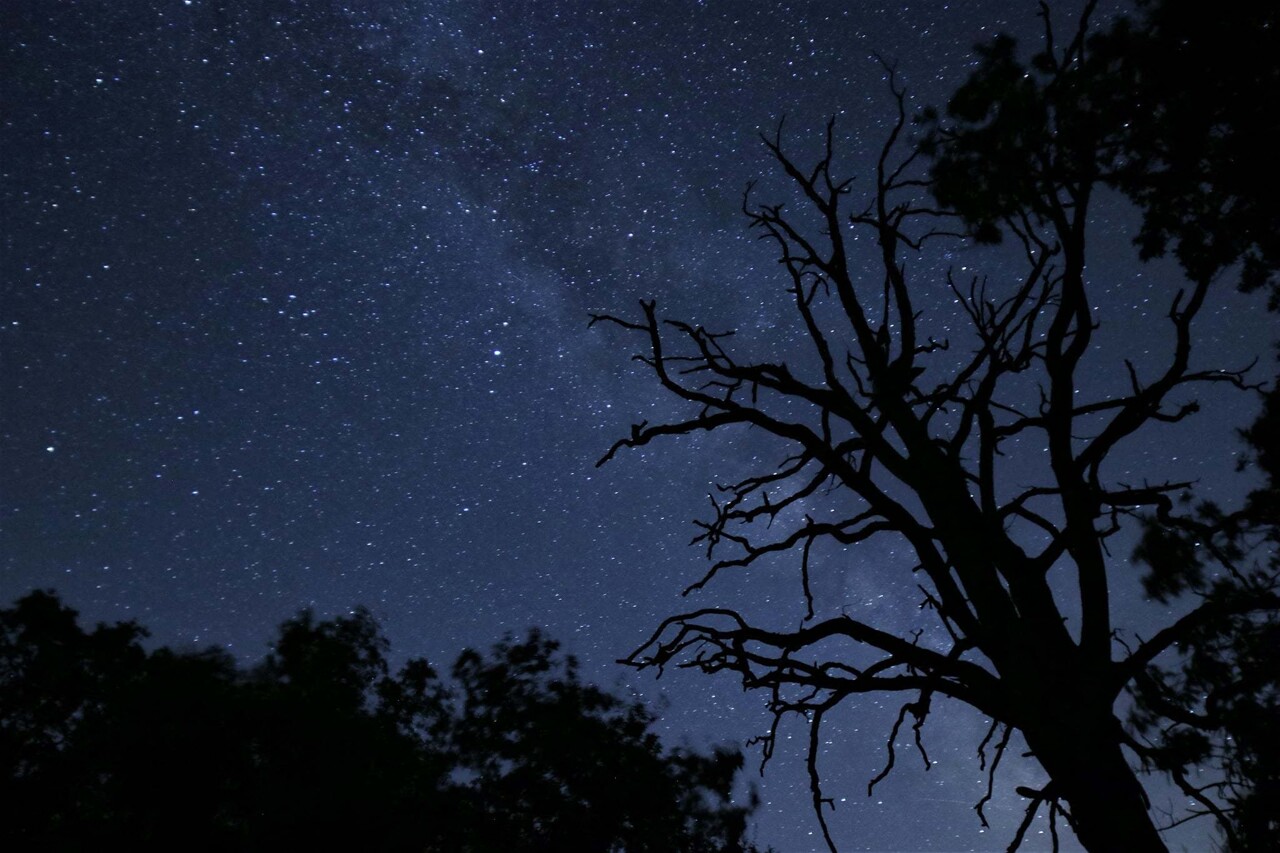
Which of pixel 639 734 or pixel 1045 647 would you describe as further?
pixel 639 734

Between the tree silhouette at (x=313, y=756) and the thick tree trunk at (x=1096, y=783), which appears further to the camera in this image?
the tree silhouette at (x=313, y=756)

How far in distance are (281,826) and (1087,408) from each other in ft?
39.9

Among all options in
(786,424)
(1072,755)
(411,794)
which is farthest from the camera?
(411,794)

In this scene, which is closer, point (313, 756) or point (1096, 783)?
point (1096, 783)

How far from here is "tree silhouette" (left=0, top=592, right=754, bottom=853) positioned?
40.4 feet

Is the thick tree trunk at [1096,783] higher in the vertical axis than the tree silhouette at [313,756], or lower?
lower

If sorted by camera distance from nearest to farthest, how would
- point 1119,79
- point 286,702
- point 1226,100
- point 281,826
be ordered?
point 1226,100, point 1119,79, point 281,826, point 286,702

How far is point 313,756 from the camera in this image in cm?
1288

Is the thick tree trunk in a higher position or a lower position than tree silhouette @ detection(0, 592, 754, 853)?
lower

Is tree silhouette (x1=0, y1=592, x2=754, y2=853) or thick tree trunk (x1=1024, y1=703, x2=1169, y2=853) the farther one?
tree silhouette (x1=0, y1=592, x2=754, y2=853)

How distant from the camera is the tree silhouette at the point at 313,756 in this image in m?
12.3

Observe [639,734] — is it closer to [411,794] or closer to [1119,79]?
[411,794]

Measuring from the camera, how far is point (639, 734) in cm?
1667

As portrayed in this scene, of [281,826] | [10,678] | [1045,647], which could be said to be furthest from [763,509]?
[10,678]
